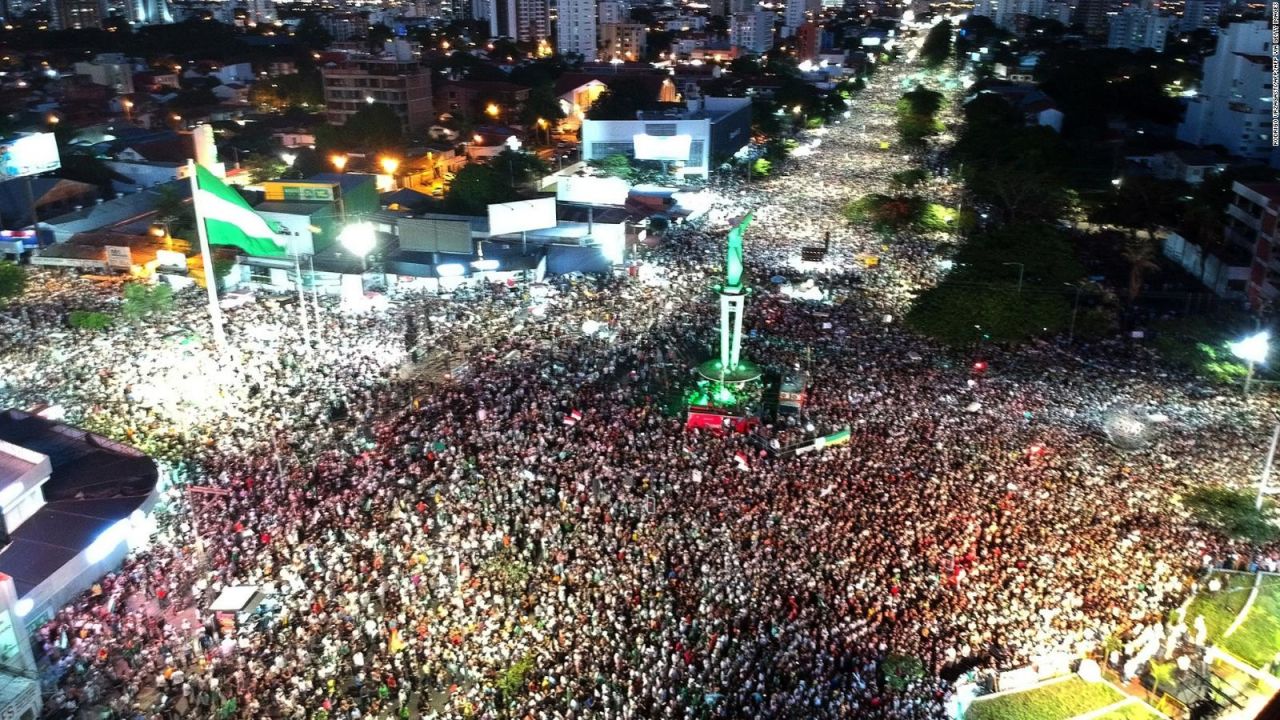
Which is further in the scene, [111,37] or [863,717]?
[111,37]

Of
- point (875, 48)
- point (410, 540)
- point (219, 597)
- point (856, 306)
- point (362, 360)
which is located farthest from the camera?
point (875, 48)

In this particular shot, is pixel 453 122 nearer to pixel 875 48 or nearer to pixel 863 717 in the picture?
pixel 863 717

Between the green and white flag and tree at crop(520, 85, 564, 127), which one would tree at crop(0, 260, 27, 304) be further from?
tree at crop(520, 85, 564, 127)

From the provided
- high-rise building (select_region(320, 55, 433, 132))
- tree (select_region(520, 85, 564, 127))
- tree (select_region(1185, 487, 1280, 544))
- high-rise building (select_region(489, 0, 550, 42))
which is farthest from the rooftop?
high-rise building (select_region(489, 0, 550, 42))

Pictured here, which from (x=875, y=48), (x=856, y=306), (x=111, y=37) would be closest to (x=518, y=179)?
(x=856, y=306)

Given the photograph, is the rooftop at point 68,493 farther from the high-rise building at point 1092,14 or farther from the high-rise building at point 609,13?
the high-rise building at point 1092,14

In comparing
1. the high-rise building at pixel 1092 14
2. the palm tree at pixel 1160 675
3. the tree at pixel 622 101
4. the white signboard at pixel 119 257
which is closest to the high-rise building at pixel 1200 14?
the high-rise building at pixel 1092 14
